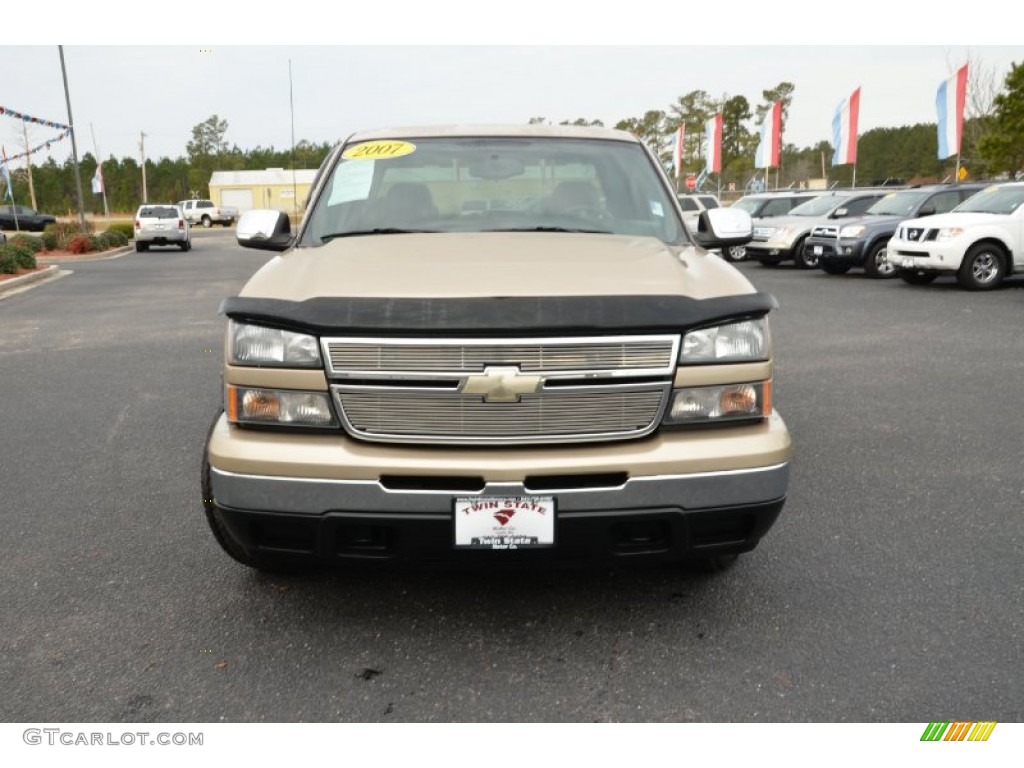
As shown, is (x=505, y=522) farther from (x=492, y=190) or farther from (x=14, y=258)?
(x=14, y=258)

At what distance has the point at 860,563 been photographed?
11.9 ft

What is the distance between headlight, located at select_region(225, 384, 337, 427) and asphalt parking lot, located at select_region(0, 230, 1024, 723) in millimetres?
771

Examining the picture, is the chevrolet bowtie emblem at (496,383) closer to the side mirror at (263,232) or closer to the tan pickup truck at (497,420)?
the tan pickup truck at (497,420)

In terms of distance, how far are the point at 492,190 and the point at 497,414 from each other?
1.67 m

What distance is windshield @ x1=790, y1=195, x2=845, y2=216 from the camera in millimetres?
19594

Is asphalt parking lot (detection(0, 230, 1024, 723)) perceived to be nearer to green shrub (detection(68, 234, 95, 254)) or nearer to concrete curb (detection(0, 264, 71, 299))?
concrete curb (detection(0, 264, 71, 299))

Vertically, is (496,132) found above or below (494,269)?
above

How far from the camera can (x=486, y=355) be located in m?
2.69

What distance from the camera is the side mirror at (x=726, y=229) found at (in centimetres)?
414

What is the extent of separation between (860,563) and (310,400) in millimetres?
2314

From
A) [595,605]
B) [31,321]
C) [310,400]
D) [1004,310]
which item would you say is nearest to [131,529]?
[310,400]

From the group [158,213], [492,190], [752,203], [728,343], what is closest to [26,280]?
[158,213]

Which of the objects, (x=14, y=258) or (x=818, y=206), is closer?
(x=14, y=258)

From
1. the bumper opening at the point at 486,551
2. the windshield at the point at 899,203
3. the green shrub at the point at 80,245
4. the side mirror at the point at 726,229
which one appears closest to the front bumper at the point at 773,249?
the windshield at the point at 899,203
